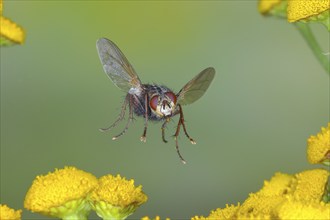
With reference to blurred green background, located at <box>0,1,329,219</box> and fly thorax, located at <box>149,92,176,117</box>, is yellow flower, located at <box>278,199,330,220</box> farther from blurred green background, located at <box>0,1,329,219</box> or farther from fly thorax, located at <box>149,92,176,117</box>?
blurred green background, located at <box>0,1,329,219</box>

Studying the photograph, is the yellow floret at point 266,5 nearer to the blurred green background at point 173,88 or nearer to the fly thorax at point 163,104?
the fly thorax at point 163,104

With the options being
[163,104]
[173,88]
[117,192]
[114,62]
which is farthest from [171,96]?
[173,88]

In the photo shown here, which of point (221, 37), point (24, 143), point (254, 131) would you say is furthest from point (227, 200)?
point (221, 37)

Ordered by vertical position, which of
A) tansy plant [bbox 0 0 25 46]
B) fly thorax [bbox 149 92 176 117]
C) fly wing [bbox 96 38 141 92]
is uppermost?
tansy plant [bbox 0 0 25 46]

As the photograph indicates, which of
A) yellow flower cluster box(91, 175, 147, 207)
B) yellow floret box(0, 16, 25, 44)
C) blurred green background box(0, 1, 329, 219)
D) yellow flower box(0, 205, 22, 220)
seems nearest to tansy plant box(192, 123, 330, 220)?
yellow flower cluster box(91, 175, 147, 207)

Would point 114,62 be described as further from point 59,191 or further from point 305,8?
point 305,8

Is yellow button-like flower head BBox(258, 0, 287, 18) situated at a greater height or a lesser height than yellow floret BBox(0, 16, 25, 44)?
greater
